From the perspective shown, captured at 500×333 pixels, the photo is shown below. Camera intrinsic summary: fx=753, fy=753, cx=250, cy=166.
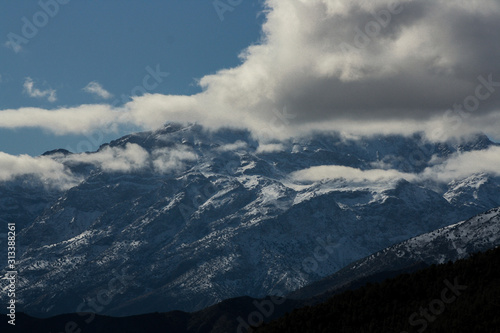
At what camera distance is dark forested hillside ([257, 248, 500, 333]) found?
148125 mm

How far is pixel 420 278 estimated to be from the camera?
18362 cm

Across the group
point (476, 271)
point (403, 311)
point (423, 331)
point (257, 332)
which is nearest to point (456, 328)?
point (423, 331)

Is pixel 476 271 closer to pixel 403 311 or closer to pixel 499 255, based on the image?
pixel 499 255

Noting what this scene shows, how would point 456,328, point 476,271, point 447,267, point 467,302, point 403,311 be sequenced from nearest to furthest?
point 456,328
point 467,302
point 403,311
point 476,271
point 447,267

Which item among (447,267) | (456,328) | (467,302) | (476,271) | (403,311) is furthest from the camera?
(447,267)

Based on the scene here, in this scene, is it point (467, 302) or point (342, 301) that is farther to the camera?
point (342, 301)

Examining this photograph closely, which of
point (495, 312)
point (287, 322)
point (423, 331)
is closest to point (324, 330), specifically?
point (287, 322)

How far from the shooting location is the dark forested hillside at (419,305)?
148125 millimetres

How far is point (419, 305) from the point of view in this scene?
549ft

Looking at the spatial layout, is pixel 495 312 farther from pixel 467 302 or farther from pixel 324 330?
pixel 324 330

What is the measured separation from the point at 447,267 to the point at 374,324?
1411 inches

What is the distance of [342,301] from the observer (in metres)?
178

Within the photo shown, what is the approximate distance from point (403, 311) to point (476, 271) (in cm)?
2309

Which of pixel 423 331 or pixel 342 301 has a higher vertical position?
pixel 342 301
